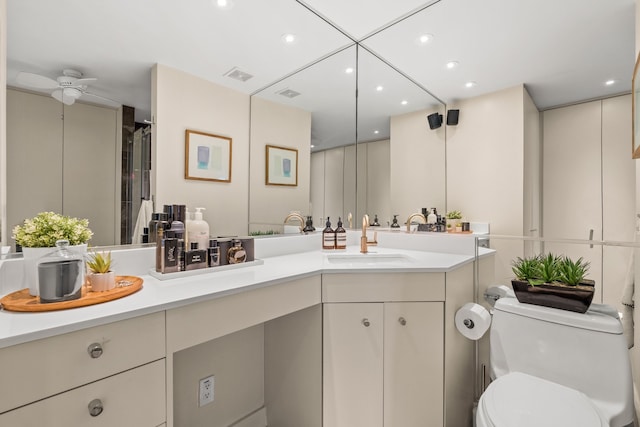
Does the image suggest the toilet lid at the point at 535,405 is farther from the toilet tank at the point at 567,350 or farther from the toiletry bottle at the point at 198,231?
the toiletry bottle at the point at 198,231

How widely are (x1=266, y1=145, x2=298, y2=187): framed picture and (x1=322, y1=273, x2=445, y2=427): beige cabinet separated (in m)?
0.77

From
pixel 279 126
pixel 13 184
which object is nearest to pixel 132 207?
pixel 13 184

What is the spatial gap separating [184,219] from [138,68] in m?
0.66

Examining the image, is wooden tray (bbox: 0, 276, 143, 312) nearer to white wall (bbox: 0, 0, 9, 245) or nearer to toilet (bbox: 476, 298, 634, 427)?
white wall (bbox: 0, 0, 9, 245)

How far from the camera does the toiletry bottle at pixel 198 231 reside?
4.40 feet

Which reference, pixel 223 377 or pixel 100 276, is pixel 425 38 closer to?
pixel 100 276

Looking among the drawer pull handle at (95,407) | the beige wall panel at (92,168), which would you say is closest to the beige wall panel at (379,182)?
the beige wall panel at (92,168)

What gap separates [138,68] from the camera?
1.24 m

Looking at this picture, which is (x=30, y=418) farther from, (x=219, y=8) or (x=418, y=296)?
(x=219, y=8)

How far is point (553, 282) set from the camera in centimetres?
134

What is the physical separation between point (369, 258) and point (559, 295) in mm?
888

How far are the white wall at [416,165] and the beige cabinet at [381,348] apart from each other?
115 centimetres

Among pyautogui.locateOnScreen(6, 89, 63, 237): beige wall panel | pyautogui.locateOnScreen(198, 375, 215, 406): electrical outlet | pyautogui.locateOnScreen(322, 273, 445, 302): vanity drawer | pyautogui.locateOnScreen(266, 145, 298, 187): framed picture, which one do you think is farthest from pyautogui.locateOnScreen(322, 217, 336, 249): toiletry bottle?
pyautogui.locateOnScreen(6, 89, 63, 237): beige wall panel

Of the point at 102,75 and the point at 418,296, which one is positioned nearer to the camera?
the point at 102,75
